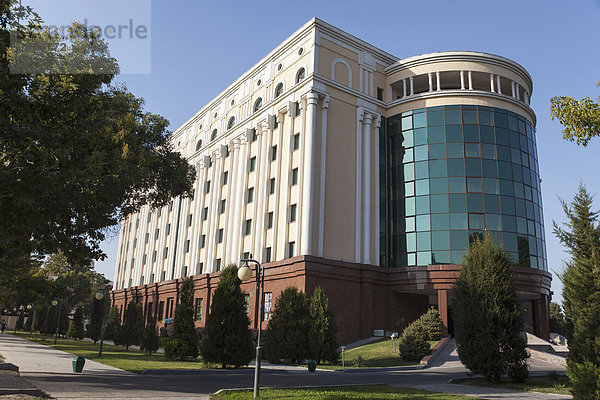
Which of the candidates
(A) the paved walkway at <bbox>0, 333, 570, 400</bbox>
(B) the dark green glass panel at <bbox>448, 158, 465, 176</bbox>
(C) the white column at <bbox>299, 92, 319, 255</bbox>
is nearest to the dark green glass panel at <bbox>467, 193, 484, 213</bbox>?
(B) the dark green glass panel at <bbox>448, 158, 465, 176</bbox>

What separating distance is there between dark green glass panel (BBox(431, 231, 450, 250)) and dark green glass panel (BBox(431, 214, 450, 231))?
40cm

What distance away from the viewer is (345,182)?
39.3m

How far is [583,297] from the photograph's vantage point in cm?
1390

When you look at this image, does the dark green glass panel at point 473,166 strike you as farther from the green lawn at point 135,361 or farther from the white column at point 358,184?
the green lawn at point 135,361

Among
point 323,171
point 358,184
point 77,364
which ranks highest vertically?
point 323,171

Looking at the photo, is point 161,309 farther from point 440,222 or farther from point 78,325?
point 440,222

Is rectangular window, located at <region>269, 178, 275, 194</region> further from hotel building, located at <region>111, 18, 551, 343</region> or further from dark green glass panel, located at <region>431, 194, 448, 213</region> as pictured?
dark green glass panel, located at <region>431, 194, 448, 213</region>

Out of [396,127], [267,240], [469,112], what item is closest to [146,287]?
[267,240]

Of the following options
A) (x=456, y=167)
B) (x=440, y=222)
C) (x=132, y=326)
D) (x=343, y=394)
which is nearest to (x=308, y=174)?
(x=440, y=222)

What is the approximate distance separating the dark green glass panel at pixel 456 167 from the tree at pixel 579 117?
1071 inches

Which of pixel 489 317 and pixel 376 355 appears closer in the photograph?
pixel 489 317

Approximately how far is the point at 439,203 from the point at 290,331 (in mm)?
17326

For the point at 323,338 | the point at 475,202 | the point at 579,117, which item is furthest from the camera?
the point at 475,202

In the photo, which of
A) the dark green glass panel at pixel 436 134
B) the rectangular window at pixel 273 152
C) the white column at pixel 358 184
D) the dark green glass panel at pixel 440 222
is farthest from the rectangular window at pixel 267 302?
the dark green glass panel at pixel 436 134
